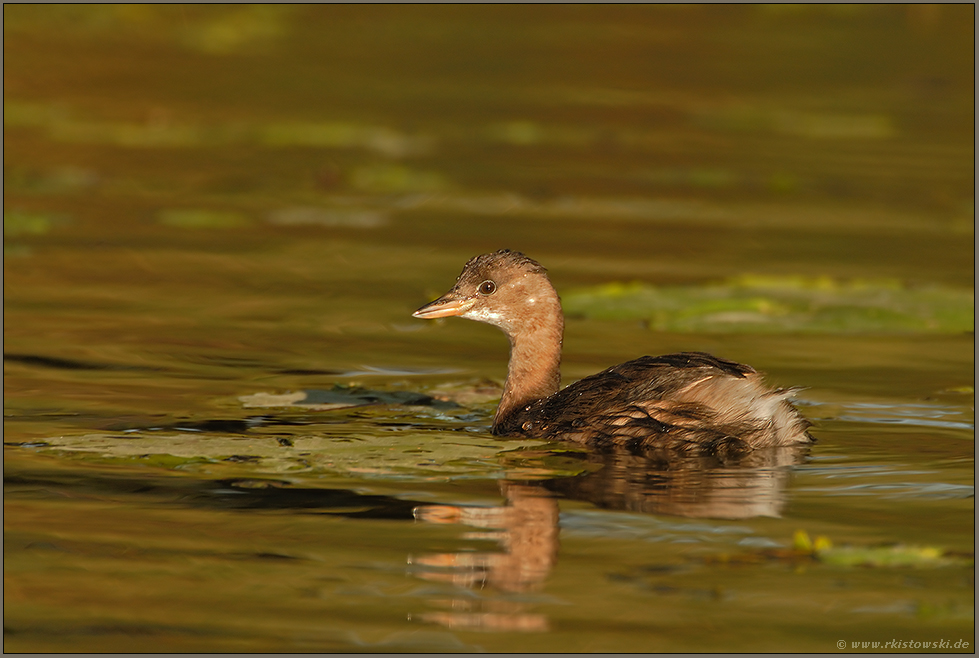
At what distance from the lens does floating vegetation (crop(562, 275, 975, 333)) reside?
1036 centimetres

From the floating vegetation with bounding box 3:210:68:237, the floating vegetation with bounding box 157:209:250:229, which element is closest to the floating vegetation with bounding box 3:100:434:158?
the floating vegetation with bounding box 157:209:250:229

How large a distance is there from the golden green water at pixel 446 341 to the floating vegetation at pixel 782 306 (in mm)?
40

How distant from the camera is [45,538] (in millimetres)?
6117

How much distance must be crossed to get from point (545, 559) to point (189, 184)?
10789mm

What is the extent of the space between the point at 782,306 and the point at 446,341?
2.37 metres

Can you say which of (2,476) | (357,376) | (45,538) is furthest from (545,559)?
(357,376)

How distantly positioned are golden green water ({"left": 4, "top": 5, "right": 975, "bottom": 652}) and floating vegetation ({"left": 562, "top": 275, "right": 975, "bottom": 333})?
4 cm

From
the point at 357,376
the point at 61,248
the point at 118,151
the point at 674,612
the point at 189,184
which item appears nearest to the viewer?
the point at 674,612

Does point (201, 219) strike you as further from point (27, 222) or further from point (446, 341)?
point (446, 341)

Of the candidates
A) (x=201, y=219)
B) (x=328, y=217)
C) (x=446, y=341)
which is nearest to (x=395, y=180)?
(x=328, y=217)

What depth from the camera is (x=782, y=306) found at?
10.8m

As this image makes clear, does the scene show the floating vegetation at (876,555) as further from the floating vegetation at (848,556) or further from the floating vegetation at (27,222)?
the floating vegetation at (27,222)

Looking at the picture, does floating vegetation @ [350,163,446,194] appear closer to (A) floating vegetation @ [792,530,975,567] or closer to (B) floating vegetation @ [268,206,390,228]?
(B) floating vegetation @ [268,206,390,228]

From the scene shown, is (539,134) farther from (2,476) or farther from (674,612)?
(674,612)
